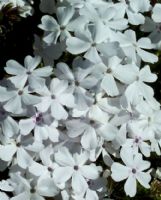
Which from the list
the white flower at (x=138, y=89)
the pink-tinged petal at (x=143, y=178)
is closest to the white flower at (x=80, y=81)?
the white flower at (x=138, y=89)

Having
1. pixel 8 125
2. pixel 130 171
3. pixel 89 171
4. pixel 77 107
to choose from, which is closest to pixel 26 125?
pixel 8 125

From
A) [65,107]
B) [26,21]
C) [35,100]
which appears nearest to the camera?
[35,100]

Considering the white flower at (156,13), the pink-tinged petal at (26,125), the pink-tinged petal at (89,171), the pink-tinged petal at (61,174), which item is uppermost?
the white flower at (156,13)

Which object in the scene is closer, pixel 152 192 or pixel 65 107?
pixel 65 107

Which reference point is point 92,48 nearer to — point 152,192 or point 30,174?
point 30,174

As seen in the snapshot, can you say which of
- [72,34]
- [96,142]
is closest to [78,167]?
[96,142]

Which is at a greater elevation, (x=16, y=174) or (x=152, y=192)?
(x=16, y=174)

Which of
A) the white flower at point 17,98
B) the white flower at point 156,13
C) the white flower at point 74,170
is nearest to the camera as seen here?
the white flower at point 17,98

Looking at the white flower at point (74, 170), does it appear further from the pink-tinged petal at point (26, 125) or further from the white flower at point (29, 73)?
the white flower at point (29, 73)

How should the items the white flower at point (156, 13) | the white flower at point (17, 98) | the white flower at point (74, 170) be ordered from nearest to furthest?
the white flower at point (17, 98) < the white flower at point (74, 170) < the white flower at point (156, 13)
